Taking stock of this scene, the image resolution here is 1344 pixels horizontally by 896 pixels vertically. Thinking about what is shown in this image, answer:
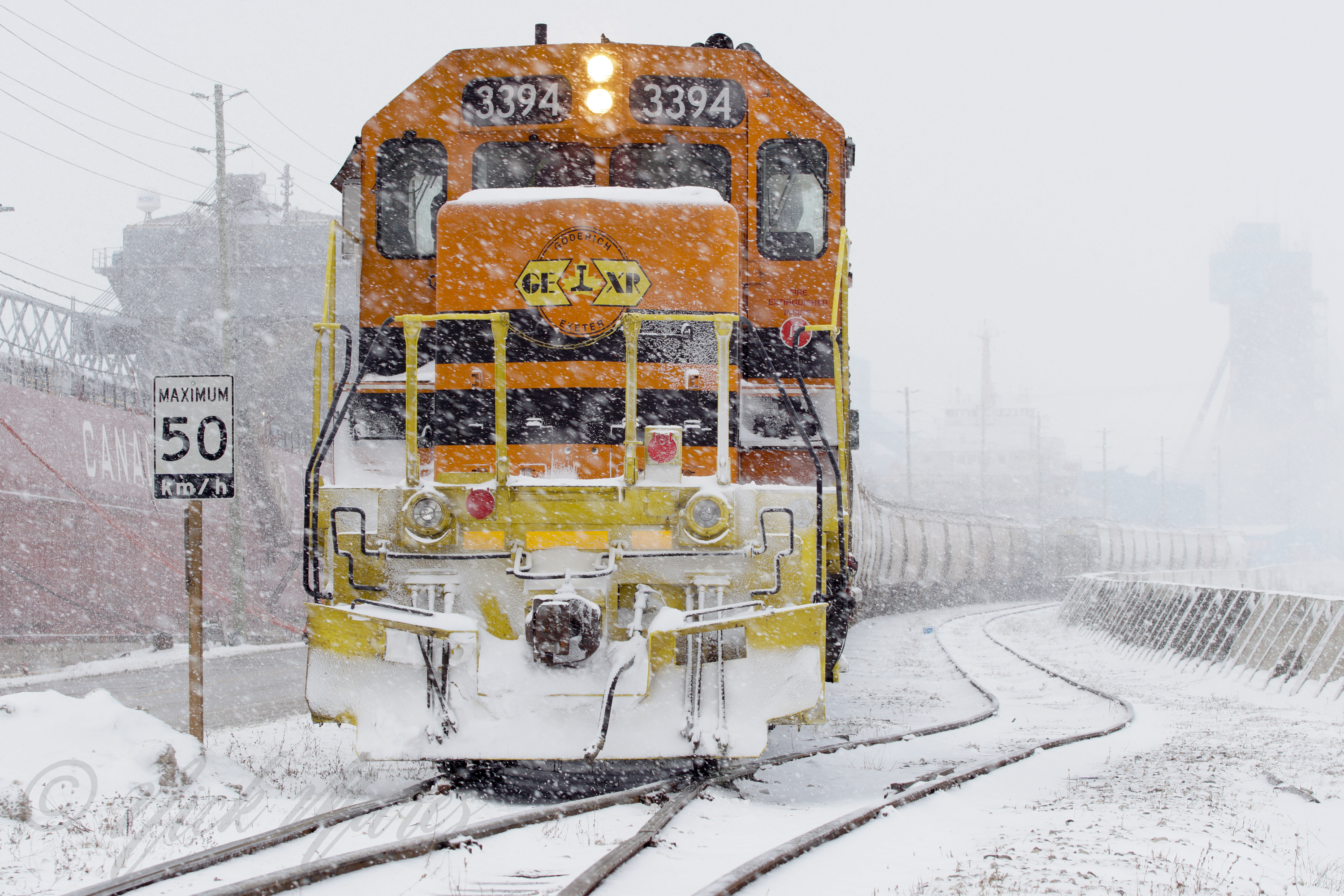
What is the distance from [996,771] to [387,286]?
4.72m

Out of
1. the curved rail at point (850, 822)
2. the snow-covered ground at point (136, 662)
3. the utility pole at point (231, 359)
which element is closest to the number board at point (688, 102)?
the curved rail at point (850, 822)

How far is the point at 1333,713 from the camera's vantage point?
34.1ft

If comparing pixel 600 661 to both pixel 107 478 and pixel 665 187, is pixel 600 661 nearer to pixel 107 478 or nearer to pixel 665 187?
pixel 665 187

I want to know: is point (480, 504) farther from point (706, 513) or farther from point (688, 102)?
point (688, 102)

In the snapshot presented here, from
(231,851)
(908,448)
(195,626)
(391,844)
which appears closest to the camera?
(231,851)

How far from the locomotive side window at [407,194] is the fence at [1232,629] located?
9123 mm

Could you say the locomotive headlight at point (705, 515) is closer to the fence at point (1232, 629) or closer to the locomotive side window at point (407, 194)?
the locomotive side window at point (407, 194)

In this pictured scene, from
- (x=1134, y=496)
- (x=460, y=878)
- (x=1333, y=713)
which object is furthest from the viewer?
(x=1134, y=496)

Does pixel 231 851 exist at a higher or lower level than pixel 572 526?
lower

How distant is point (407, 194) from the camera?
7375mm

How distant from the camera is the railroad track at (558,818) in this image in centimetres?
413

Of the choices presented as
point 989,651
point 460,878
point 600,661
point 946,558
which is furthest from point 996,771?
point 946,558

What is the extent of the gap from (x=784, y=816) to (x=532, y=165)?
13.1ft

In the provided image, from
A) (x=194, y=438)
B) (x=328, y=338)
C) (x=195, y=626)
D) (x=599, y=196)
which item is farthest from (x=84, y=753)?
(x=599, y=196)
